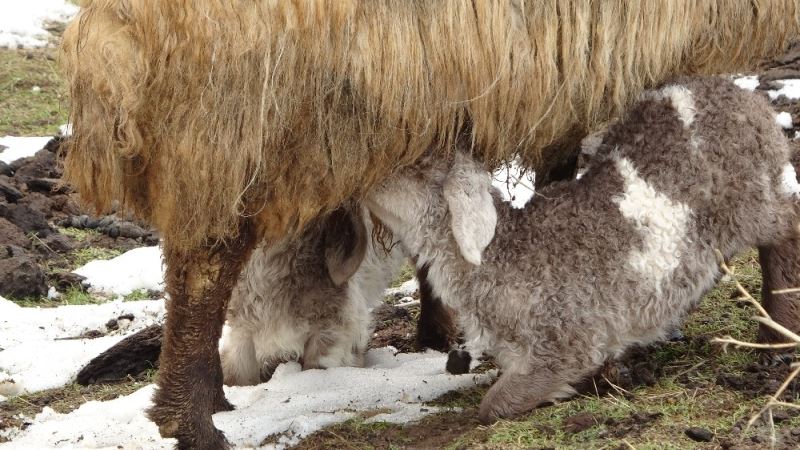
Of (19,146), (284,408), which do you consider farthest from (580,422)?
(19,146)

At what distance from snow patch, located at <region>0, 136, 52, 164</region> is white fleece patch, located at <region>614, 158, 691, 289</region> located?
584 centimetres

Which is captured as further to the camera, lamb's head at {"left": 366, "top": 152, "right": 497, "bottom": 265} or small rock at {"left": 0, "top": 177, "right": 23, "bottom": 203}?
small rock at {"left": 0, "top": 177, "right": 23, "bottom": 203}

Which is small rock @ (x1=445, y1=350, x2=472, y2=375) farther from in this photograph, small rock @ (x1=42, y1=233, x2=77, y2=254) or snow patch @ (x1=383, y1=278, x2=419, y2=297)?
small rock @ (x1=42, y1=233, x2=77, y2=254)

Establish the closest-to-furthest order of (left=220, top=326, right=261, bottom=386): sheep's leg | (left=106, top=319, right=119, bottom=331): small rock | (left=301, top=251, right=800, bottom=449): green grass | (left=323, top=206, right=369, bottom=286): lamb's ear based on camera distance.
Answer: (left=301, top=251, right=800, bottom=449): green grass < (left=323, top=206, right=369, bottom=286): lamb's ear < (left=220, top=326, right=261, bottom=386): sheep's leg < (left=106, top=319, right=119, bottom=331): small rock

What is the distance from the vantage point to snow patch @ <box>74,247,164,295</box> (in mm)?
7469

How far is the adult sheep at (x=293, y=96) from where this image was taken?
429 cm

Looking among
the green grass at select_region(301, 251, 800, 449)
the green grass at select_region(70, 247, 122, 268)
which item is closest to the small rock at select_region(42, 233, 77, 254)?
the green grass at select_region(70, 247, 122, 268)

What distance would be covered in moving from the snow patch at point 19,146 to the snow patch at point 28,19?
9.67 ft

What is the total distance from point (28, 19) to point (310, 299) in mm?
8596

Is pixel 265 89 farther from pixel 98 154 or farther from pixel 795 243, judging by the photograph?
pixel 795 243

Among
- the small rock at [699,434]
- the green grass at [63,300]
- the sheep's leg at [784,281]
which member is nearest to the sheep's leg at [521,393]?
the small rock at [699,434]

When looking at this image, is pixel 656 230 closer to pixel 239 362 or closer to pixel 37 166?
pixel 239 362

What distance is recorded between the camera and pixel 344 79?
14.4ft

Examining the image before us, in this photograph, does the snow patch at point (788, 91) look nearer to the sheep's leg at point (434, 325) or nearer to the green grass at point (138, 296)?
the sheep's leg at point (434, 325)
